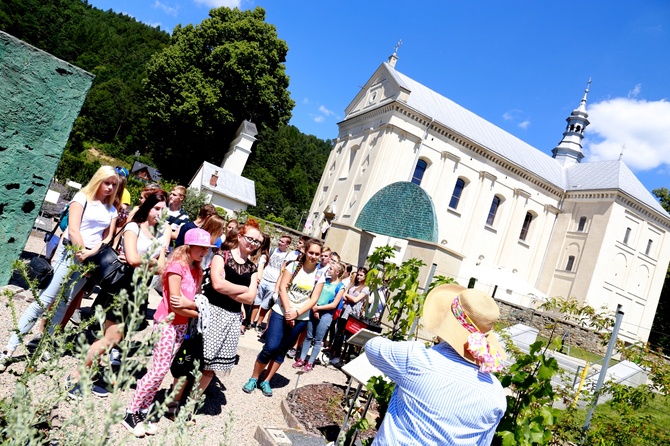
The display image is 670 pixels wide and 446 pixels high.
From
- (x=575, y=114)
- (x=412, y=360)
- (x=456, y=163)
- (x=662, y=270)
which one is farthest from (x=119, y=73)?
(x=412, y=360)

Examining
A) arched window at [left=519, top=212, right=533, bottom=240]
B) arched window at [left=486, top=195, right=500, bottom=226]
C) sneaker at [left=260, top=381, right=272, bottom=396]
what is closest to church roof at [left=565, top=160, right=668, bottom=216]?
arched window at [left=519, top=212, right=533, bottom=240]

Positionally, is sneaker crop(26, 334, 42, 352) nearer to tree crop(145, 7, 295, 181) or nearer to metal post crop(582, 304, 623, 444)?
metal post crop(582, 304, 623, 444)

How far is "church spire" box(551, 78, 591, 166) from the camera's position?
130ft

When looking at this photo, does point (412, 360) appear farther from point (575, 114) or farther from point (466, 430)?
point (575, 114)

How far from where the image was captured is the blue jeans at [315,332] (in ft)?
22.9

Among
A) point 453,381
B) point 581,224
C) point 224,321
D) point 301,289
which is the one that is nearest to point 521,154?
point 581,224

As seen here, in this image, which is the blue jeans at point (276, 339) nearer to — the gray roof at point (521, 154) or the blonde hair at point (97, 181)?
the blonde hair at point (97, 181)

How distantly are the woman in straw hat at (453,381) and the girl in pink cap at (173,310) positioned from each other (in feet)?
6.78

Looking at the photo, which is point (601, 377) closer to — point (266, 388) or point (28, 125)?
point (266, 388)

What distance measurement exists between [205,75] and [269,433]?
1386 inches

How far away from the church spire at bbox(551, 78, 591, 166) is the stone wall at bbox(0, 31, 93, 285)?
4173 cm

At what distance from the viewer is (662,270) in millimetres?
32906

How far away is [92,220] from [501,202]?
102 feet

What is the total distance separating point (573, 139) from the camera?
132 ft
